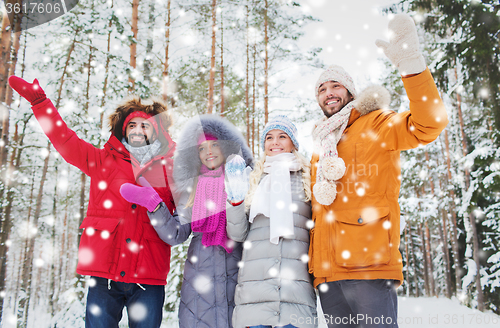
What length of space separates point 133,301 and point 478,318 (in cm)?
1000

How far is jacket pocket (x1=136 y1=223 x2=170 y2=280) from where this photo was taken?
261 cm

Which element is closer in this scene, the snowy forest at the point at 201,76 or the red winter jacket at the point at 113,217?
the red winter jacket at the point at 113,217

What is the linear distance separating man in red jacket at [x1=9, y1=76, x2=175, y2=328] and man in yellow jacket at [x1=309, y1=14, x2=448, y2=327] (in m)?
1.44

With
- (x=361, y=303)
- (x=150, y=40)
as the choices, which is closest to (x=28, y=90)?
(x=361, y=303)

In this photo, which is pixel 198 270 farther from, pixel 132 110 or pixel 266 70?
pixel 266 70

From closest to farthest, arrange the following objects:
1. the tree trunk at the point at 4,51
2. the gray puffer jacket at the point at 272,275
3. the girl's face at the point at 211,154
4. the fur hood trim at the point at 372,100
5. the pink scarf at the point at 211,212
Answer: the gray puffer jacket at the point at 272,275 < the fur hood trim at the point at 372,100 < the pink scarf at the point at 211,212 < the girl's face at the point at 211,154 < the tree trunk at the point at 4,51

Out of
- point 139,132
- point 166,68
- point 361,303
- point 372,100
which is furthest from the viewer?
point 166,68

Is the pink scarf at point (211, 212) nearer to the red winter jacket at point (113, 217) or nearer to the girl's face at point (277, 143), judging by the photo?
the red winter jacket at point (113, 217)

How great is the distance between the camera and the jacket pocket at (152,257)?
261cm

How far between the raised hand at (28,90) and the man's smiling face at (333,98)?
8.39ft

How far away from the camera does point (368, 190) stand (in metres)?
2.20

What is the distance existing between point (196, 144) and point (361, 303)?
215 cm

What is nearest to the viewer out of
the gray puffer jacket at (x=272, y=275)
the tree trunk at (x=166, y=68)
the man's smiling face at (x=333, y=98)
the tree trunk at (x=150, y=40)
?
the gray puffer jacket at (x=272, y=275)

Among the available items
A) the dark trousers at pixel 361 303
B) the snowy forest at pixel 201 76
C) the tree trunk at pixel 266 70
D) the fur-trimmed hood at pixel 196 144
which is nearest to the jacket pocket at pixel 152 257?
the fur-trimmed hood at pixel 196 144
